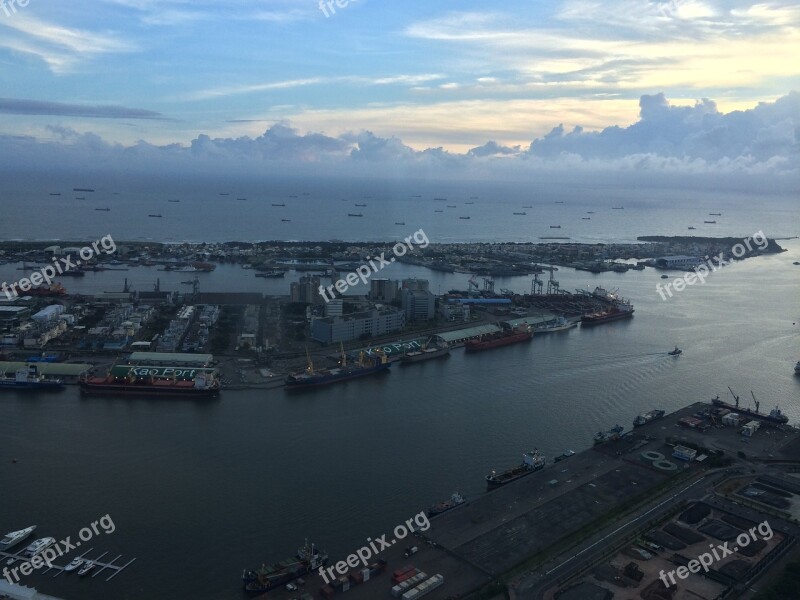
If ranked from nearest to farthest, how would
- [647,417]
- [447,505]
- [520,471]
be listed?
1. [447,505]
2. [520,471]
3. [647,417]

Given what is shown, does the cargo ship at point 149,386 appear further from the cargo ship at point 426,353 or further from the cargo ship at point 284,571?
the cargo ship at point 284,571

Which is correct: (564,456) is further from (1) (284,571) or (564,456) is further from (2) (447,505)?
(1) (284,571)

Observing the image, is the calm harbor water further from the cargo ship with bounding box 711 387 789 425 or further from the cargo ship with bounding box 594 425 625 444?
the cargo ship with bounding box 711 387 789 425

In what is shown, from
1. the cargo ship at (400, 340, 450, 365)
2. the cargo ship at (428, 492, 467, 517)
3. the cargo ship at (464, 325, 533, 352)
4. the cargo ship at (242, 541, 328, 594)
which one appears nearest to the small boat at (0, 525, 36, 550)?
the cargo ship at (242, 541, 328, 594)

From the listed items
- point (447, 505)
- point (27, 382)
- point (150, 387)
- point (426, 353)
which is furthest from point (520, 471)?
point (27, 382)

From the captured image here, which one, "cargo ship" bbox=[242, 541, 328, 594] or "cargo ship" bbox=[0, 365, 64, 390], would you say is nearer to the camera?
"cargo ship" bbox=[242, 541, 328, 594]

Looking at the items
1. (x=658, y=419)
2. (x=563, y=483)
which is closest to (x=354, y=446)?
(x=563, y=483)

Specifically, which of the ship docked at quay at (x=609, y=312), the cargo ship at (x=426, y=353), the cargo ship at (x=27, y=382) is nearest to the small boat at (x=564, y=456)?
the cargo ship at (x=426, y=353)
